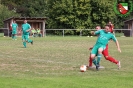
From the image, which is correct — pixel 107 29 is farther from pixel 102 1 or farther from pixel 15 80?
pixel 102 1

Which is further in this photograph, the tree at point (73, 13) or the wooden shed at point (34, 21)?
the tree at point (73, 13)

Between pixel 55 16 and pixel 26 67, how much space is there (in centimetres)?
5570

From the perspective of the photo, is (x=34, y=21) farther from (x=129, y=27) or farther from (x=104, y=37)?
(x=104, y=37)

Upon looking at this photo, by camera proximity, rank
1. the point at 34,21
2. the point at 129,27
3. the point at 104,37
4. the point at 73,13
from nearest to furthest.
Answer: the point at 104,37, the point at 34,21, the point at 129,27, the point at 73,13

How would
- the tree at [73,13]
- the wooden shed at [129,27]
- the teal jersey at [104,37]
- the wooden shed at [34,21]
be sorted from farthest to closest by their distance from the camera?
the tree at [73,13], the wooden shed at [129,27], the wooden shed at [34,21], the teal jersey at [104,37]

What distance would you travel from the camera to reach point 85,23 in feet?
223

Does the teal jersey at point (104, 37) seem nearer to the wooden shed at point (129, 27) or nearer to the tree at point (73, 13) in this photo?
the wooden shed at point (129, 27)

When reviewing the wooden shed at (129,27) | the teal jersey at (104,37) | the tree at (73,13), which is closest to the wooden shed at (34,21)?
the tree at (73,13)

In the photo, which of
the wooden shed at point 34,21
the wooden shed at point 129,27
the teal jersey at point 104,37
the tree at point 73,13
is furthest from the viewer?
the tree at point 73,13

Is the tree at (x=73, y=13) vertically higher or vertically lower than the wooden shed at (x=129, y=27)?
higher

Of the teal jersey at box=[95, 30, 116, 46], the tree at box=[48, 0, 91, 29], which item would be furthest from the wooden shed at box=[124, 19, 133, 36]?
the teal jersey at box=[95, 30, 116, 46]

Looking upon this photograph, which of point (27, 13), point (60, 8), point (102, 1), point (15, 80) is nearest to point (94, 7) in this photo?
point (102, 1)

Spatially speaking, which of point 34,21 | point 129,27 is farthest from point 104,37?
point 129,27

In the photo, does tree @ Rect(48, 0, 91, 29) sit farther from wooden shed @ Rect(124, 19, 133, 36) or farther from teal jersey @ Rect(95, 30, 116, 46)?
teal jersey @ Rect(95, 30, 116, 46)
